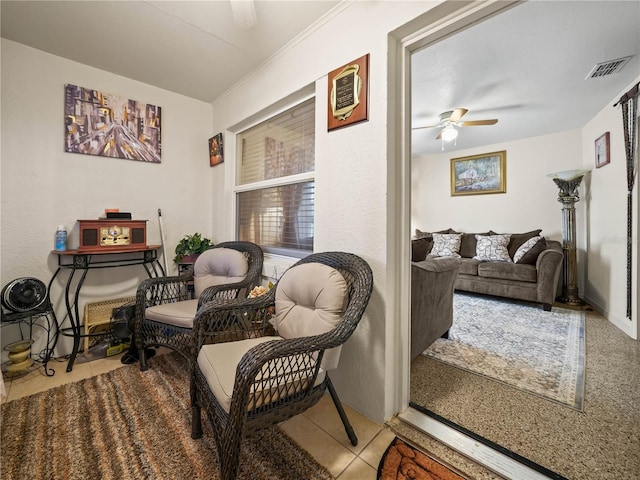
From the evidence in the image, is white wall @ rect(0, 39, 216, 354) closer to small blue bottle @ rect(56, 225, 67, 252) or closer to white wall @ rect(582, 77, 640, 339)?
small blue bottle @ rect(56, 225, 67, 252)

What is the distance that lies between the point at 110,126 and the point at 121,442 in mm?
2530

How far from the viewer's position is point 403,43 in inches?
56.9

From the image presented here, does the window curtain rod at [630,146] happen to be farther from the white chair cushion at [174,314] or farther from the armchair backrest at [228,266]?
the white chair cushion at [174,314]

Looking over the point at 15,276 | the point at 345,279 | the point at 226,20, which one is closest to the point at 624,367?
the point at 345,279

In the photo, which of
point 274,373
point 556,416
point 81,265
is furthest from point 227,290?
point 556,416

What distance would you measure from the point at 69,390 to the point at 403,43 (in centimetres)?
295

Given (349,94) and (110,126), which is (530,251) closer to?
(349,94)

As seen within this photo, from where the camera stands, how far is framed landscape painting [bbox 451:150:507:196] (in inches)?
184

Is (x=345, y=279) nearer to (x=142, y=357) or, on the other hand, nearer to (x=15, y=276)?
(x=142, y=357)

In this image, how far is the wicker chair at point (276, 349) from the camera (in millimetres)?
953

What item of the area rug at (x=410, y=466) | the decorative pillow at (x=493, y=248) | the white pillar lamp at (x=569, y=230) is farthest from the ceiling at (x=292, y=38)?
the area rug at (x=410, y=466)

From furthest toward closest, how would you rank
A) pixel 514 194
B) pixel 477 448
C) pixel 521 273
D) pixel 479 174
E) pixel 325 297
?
pixel 479 174 → pixel 514 194 → pixel 521 273 → pixel 325 297 → pixel 477 448

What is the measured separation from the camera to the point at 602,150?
3.22m

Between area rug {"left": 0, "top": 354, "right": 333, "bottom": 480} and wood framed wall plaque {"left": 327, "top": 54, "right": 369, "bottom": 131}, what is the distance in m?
1.66
